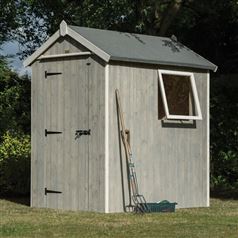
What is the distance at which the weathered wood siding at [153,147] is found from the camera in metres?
14.0

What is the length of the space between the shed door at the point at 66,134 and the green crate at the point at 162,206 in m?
1.21

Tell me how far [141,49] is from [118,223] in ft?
14.1

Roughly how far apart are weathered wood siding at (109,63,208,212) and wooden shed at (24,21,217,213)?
19mm

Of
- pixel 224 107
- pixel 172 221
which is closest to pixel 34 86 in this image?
pixel 172 221

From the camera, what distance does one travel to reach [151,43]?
1573 cm

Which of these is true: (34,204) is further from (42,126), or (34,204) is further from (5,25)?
(5,25)

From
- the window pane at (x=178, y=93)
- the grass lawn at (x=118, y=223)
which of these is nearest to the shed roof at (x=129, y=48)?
the window pane at (x=178, y=93)

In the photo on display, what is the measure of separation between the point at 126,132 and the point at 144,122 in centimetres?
64

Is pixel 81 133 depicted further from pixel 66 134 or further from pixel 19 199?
pixel 19 199

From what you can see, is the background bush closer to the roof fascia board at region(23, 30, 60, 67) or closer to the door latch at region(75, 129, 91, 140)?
the roof fascia board at region(23, 30, 60, 67)

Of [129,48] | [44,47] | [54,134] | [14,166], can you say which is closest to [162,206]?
[54,134]

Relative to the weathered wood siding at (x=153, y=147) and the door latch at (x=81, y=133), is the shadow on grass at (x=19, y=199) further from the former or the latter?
the weathered wood siding at (x=153, y=147)

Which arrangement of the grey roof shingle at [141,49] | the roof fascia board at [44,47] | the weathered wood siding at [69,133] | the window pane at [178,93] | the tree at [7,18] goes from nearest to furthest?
the weathered wood siding at [69,133] < the grey roof shingle at [141,49] < the roof fascia board at [44,47] < the window pane at [178,93] < the tree at [7,18]

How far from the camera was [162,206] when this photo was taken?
13945mm
